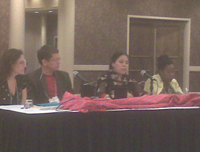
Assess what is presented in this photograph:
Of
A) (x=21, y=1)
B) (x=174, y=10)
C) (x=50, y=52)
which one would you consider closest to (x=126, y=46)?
(x=174, y=10)

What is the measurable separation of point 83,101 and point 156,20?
16.2ft

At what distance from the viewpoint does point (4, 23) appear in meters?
6.26

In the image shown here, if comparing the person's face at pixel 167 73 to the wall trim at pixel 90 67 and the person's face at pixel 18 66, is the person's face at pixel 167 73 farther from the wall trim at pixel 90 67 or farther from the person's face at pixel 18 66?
the wall trim at pixel 90 67

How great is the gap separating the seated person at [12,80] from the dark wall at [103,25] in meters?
3.18

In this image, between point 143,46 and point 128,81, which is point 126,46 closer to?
point 143,46

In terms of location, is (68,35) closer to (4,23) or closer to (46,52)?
(4,23)

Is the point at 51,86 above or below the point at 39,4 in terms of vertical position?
below

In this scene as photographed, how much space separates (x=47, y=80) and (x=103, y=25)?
321cm

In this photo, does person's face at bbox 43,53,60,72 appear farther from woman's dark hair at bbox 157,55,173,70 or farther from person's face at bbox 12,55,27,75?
woman's dark hair at bbox 157,55,173,70

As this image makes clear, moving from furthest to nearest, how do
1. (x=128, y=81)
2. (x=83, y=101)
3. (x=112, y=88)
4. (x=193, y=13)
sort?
(x=193, y=13), (x=128, y=81), (x=112, y=88), (x=83, y=101)

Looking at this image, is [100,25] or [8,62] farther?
[100,25]

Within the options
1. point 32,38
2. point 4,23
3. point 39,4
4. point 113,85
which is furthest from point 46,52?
point 32,38

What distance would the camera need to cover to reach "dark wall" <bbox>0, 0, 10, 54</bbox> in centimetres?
625

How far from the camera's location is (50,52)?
3449 millimetres
